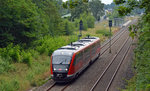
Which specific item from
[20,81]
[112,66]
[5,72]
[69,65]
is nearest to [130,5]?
[69,65]

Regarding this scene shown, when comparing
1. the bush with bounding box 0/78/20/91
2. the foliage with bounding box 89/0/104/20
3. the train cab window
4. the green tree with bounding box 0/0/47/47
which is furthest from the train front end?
the foliage with bounding box 89/0/104/20

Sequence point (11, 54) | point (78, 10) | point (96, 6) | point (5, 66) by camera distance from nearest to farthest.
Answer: point (5, 66), point (11, 54), point (78, 10), point (96, 6)

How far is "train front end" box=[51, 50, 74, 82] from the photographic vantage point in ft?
56.2

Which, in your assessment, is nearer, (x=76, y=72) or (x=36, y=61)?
(x=76, y=72)

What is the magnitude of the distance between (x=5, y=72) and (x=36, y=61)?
5.88m

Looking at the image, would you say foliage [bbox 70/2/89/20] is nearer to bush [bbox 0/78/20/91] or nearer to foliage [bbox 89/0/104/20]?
foliage [bbox 89/0/104/20]

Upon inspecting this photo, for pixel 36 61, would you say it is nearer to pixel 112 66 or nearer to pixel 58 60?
pixel 58 60

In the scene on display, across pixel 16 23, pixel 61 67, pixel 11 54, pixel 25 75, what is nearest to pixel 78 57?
pixel 61 67

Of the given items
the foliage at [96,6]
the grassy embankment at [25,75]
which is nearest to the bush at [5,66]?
the grassy embankment at [25,75]

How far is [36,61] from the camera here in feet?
77.4

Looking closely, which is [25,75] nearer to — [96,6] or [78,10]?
[78,10]

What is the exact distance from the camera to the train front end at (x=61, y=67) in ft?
56.2

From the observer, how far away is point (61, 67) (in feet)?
56.6

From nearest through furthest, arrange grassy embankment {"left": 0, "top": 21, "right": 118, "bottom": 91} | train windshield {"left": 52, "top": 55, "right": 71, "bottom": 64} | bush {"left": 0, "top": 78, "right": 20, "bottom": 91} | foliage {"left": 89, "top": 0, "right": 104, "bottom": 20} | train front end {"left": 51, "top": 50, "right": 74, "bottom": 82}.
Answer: bush {"left": 0, "top": 78, "right": 20, "bottom": 91} → grassy embankment {"left": 0, "top": 21, "right": 118, "bottom": 91} → train front end {"left": 51, "top": 50, "right": 74, "bottom": 82} → train windshield {"left": 52, "top": 55, "right": 71, "bottom": 64} → foliage {"left": 89, "top": 0, "right": 104, "bottom": 20}
